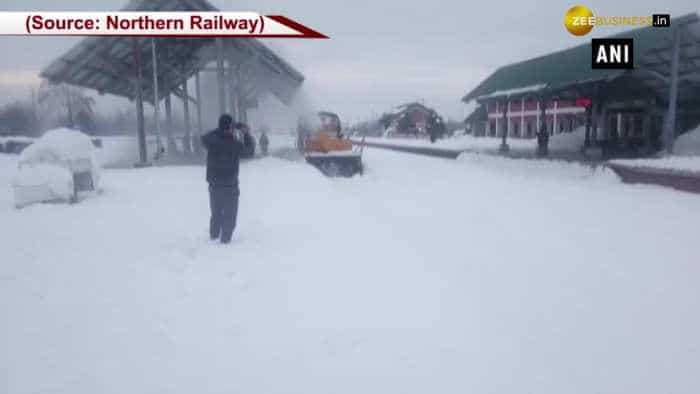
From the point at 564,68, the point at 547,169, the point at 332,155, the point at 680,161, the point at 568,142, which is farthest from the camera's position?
the point at 568,142

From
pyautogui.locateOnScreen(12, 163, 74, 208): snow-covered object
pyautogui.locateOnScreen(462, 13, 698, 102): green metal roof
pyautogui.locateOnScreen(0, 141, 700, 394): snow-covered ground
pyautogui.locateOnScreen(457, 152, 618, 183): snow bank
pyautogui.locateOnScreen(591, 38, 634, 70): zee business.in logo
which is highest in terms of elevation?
pyautogui.locateOnScreen(462, 13, 698, 102): green metal roof

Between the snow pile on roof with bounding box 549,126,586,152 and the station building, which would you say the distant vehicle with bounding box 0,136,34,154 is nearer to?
the station building

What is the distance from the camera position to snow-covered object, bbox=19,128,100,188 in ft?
29.8

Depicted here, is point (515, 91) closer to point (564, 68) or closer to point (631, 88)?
point (564, 68)

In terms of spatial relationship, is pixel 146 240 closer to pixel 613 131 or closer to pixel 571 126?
pixel 613 131

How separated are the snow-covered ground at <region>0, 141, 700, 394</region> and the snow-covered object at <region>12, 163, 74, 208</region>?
0.49 m

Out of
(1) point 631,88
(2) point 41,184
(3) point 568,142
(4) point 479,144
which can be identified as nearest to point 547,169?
(1) point 631,88

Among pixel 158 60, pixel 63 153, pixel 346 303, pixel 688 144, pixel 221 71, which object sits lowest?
pixel 346 303

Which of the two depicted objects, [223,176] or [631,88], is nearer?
[223,176]

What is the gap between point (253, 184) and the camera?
1220 centimetres

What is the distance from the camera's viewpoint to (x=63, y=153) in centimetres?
921

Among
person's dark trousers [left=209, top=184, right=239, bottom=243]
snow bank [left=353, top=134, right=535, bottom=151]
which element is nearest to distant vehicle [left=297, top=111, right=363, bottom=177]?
person's dark trousers [left=209, top=184, right=239, bottom=243]

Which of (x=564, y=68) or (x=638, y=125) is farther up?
(x=564, y=68)

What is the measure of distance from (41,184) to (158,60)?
10129 millimetres
